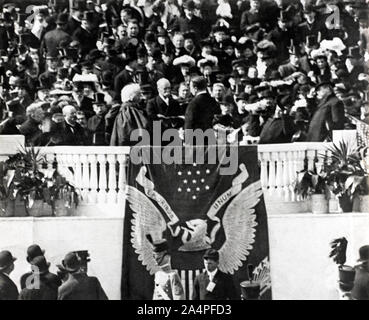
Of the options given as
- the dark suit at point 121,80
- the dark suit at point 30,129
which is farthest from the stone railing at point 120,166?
the dark suit at point 121,80

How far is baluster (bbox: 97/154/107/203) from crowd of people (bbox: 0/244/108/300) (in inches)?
27.8

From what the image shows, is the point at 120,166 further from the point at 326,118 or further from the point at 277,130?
the point at 326,118

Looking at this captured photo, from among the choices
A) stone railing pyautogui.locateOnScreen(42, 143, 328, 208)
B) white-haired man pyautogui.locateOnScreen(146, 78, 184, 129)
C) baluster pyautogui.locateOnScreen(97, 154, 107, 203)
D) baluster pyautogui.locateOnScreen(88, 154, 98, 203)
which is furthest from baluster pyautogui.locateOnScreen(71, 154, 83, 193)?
white-haired man pyautogui.locateOnScreen(146, 78, 184, 129)

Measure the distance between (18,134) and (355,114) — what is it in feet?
13.8

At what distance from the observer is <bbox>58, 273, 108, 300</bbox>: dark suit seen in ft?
29.5

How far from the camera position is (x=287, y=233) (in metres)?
9.02

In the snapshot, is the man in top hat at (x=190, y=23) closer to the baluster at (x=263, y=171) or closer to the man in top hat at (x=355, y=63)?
the baluster at (x=263, y=171)

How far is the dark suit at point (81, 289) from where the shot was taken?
8.99 metres

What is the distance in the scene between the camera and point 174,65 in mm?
9258

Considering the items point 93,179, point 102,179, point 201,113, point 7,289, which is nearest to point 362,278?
point 201,113

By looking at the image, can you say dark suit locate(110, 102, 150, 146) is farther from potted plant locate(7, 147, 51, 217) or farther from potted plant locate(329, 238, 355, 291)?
potted plant locate(329, 238, 355, 291)

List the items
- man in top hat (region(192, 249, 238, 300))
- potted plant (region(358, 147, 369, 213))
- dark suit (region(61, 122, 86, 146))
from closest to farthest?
man in top hat (region(192, 249, 238, 300)) < potted plant (region(358, 147, 369, 213)) < dark suit (region(61, 122, 86, 146))

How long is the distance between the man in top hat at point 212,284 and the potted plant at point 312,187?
133 centimetres
